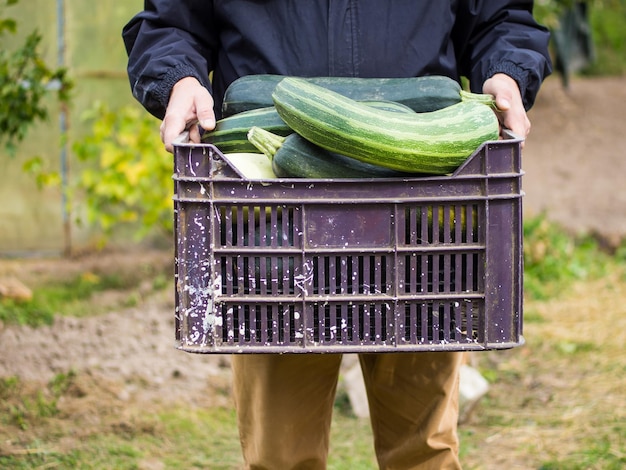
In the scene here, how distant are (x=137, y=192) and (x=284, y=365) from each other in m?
3.17

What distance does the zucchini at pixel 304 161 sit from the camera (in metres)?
1.91

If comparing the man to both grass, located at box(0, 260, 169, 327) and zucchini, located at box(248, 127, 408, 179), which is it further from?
grass, located at box(0, 260, 169, 327)

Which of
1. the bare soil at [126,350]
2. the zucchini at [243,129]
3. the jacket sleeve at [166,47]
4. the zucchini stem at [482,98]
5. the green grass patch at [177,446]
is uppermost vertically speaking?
the jacket sleeve at [166,47]

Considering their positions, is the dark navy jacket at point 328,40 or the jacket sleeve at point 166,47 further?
the dark navy jacket at point 328,40

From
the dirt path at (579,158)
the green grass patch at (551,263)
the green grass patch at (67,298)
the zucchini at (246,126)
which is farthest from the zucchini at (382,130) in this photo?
the dirt path at (579,158)

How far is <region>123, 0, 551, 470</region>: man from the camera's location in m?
2.33

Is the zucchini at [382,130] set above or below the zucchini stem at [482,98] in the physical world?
below

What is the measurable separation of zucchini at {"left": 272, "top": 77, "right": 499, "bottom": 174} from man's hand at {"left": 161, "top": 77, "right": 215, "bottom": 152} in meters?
0.22

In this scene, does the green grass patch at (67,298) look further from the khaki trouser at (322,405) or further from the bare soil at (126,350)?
the khaki trouser at (322,405)

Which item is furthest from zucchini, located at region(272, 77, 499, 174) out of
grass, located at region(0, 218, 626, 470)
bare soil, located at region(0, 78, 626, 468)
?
bare soil, located at region(0, 78, 626, 468)

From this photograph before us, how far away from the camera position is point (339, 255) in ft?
6.04

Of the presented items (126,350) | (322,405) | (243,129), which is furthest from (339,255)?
(126,350)

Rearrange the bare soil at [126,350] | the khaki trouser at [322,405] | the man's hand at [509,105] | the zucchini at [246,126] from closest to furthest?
the zucchini at [246,126], the man's hand at [509,105], the khaki trouser at [322,405], the bare soil at [126,350]

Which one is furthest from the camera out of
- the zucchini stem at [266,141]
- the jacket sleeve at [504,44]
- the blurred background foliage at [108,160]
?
the blurred background foliage at [108,160]
